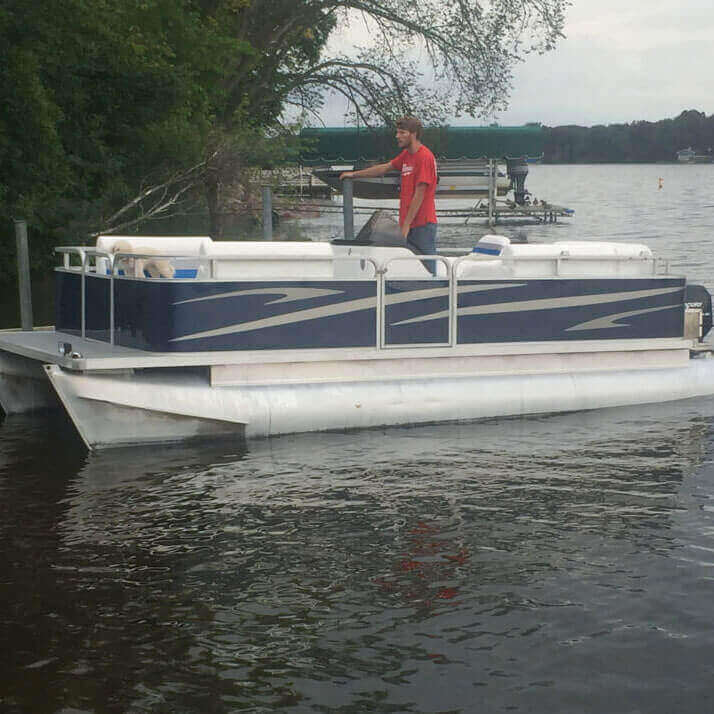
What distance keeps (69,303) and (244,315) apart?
231 centimetres

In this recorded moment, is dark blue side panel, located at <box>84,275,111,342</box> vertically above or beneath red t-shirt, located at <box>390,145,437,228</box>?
beneath

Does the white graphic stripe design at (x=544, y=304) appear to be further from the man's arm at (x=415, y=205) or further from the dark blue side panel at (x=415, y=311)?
the man's arm at (x=415, y=205)

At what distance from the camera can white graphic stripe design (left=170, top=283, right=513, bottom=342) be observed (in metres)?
10.2

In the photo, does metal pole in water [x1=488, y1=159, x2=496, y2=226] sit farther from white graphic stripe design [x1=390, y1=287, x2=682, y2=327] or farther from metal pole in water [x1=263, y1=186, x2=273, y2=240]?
white graphic stripe design [x1=390, y1=287, x2=682, y2=327]

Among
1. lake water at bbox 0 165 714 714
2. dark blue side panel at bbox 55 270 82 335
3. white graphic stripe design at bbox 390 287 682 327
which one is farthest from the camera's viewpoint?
dark blue side panel at bbox 55 270 82 335

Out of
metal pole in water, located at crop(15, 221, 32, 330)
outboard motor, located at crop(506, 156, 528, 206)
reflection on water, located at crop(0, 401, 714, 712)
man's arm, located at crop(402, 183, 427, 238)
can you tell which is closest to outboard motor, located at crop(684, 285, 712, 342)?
reflection on water, located at crop(0, 401, 714, 712)

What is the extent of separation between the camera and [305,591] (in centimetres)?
680

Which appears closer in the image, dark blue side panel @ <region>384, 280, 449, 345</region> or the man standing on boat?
dark blue side panel @ <region>384, 280, 449, 345</region>

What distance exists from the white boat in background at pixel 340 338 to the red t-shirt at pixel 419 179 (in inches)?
19.4

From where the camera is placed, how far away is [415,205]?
11.5m

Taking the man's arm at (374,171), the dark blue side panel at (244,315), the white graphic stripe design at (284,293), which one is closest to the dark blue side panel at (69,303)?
the dark blue side panel at (244,315)

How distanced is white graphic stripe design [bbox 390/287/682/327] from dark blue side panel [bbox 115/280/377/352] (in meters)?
0.46

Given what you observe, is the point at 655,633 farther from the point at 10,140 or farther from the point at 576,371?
the point at 10,140

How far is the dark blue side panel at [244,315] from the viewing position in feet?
33.0
